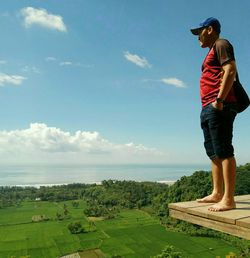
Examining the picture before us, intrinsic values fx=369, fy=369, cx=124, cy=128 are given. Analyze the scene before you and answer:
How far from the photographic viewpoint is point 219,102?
313cm

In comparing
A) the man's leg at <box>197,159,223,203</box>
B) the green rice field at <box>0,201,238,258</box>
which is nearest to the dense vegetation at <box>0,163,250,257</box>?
the green rice field at <box>0,201,238,258</box>

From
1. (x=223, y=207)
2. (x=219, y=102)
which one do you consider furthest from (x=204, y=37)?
(x=223, y=207)

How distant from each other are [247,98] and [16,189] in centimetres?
10876

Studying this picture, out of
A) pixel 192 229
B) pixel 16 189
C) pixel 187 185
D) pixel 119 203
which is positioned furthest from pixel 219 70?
pixel 16 189

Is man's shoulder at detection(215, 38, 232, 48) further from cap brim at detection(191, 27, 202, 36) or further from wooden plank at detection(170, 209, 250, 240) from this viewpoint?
wooden plank at detection(170, 209, 250, 240)

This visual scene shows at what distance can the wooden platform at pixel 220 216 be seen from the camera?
2678 mm

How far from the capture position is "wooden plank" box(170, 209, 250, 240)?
2645 mm

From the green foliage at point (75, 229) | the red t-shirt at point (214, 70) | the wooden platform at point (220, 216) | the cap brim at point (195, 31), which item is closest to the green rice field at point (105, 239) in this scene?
the green foliage at point (75, 229)

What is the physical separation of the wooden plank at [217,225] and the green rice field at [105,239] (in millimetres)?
33147

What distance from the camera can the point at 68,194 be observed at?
88.1 m

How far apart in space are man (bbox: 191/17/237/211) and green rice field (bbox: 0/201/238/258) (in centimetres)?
3336

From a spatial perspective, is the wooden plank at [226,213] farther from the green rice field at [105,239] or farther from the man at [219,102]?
the green rice field at [105,239]

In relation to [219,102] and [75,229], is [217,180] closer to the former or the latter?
[219,102]

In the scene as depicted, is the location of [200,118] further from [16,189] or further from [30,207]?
[16,189]
